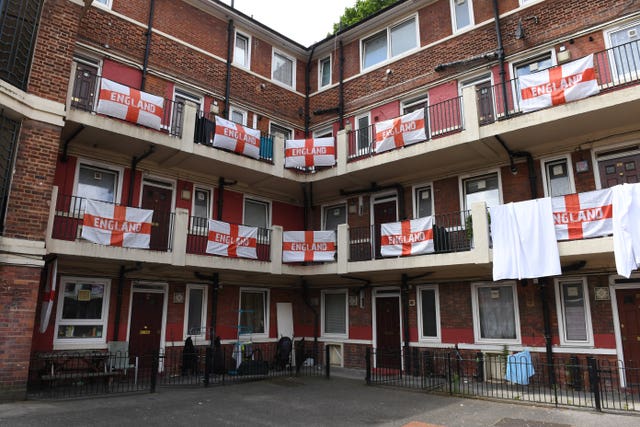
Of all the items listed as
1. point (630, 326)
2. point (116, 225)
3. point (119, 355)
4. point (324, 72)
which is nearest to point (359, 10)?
point (324, 72)

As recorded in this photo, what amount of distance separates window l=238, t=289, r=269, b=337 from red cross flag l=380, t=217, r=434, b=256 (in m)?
5.04

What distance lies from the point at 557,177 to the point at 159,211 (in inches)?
434

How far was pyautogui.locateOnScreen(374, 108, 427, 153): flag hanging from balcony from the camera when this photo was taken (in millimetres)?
12977

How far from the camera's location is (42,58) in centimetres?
985

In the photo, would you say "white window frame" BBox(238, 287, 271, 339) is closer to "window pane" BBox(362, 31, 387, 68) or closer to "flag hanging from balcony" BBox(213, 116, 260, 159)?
"flag hanging from balcony" BBox(213, 116, 260, 159)

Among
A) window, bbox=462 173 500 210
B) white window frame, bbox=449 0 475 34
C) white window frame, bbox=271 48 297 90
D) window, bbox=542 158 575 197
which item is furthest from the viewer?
white window frame, bbox=271 48 297 90

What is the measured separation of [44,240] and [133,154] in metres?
4.09

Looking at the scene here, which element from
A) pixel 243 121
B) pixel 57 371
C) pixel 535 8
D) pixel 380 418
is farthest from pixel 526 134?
pixel 57 371

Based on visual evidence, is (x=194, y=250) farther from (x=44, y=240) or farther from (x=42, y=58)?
(x=42, y=58)

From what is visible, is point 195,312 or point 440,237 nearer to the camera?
point 440,237

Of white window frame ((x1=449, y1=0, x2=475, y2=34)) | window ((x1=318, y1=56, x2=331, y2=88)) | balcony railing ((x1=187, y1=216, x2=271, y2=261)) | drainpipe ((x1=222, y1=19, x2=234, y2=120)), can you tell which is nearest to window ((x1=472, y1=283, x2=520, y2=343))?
balcony railing ((x1=187, y1=216, x2=271, y2=261))

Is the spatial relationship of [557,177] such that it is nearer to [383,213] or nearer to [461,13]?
[383,213]

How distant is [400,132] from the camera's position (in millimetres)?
13359

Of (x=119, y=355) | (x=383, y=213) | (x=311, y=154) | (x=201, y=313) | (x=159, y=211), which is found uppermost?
(x=311, y=154)
